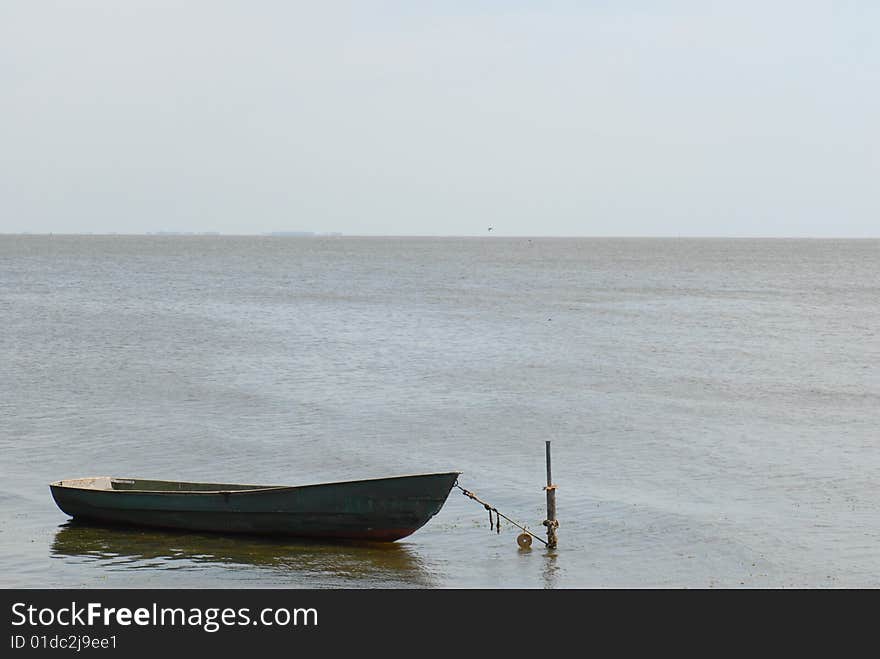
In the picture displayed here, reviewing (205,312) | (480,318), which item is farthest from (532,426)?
(205,312)

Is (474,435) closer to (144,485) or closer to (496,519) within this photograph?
(496,519)

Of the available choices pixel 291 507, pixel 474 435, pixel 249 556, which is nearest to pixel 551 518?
pixel 291 507

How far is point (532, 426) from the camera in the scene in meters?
34.7

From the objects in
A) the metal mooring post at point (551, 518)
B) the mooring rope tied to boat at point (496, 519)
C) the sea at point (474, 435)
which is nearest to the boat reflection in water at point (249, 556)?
the sea at point (474, 435)

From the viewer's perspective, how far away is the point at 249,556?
22.0 meters

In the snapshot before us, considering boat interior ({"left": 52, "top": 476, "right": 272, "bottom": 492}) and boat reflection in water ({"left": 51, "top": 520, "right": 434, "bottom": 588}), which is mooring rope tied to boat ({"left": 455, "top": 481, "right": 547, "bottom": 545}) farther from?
boat interior ({"left": 52, "top": 476, "right": 272, "bottom": 492})

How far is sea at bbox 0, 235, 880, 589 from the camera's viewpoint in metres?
21.7

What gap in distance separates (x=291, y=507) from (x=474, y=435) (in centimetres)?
1124

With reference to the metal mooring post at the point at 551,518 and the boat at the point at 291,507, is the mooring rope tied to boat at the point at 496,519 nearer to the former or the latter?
the metal mooring post at the point at 551,518

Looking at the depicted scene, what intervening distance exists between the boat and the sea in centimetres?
32

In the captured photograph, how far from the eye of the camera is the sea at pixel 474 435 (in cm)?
2170

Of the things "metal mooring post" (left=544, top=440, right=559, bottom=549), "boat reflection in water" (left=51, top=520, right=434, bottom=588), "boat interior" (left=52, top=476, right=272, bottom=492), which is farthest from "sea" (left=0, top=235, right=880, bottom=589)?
"boat interior" (left=52, top=476, right=272, bottom=492)
